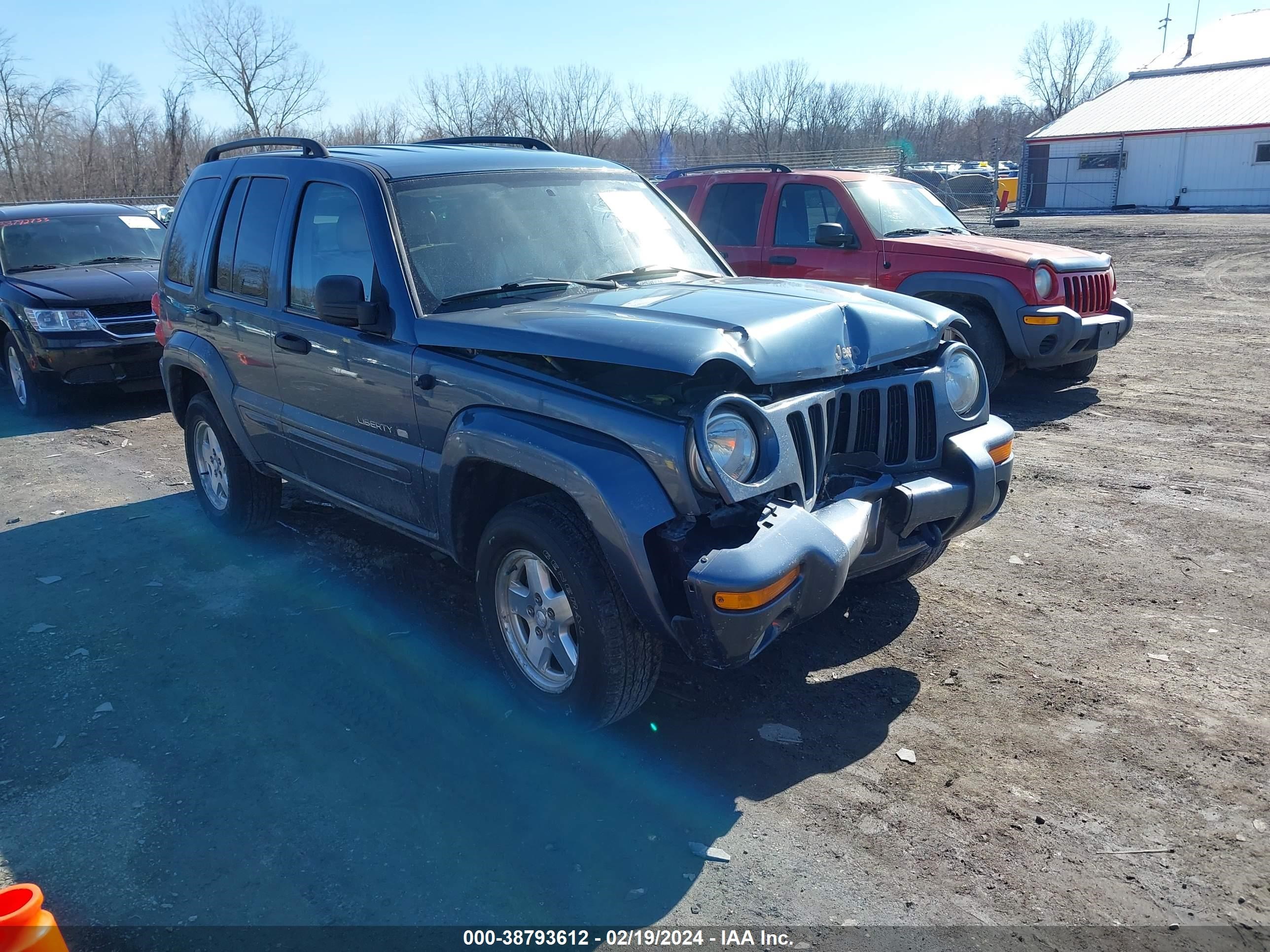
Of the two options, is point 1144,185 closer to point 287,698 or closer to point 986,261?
point 986,261

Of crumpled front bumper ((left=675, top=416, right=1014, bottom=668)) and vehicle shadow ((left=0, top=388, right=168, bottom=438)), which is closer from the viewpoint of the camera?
Answer: crumpled front bumper ((left=675, top=416, right=1014, bottom=668))

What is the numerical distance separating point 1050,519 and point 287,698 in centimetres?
423

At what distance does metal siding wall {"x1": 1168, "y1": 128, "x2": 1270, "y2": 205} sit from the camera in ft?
115

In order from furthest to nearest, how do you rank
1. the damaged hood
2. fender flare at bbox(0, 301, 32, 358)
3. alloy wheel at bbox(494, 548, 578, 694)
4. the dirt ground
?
fender flare at bbox(0, 301, 32, 358) < alloy wheel at bbox(494, 548, 578, 694) < the damaged hood < the dirt ground

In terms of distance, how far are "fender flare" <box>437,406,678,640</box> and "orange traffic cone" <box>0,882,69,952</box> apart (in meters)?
1.77

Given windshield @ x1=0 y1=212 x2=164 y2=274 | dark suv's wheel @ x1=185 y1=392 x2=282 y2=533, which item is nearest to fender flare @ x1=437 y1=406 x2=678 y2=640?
dark suv's wheel @ x1=185 y1=392 x2=282 y2=533

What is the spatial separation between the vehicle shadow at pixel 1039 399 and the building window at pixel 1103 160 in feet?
112

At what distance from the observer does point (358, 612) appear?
4.85 meters

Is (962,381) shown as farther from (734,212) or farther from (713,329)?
(734,212)

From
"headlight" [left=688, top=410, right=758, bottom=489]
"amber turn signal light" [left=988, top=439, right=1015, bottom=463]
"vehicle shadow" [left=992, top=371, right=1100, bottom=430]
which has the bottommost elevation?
"vehicle shadow" [left=992, top=371, right=1100, bottom=430]

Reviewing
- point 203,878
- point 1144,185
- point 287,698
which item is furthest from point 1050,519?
point 1144,185

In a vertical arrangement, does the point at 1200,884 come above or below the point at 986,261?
below

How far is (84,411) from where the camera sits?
9.99 m

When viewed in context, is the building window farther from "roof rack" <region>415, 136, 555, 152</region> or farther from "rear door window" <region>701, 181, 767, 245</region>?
"roof rack" <region>415, 136, 555, 152</region>
